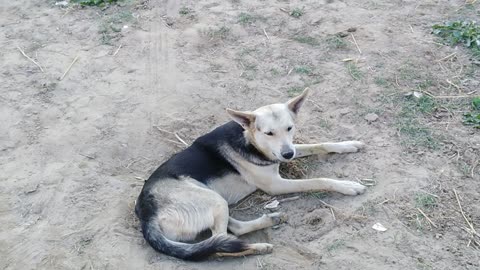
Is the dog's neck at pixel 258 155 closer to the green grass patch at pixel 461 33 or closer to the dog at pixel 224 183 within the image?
the dog at pixel 224 183

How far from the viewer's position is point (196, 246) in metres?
4.30

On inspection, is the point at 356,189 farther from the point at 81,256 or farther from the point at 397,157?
the point at 81,256

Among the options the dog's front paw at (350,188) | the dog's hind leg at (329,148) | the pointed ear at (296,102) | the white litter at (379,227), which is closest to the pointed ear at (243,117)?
the pointed ear at (296,102)

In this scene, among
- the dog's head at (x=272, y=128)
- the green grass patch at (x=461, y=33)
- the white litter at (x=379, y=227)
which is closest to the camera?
the white litter at (x=379, y=227)

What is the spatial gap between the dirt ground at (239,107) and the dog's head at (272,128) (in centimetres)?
51

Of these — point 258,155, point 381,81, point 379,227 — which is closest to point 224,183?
point 258,155

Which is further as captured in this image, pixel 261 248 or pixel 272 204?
pixel 272 204

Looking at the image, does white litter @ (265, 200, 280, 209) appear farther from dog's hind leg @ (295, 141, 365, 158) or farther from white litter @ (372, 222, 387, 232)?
white litter @ (372, 222, 387, 232)

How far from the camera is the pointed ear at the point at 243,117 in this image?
4916mm

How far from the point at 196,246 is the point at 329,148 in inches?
70.2

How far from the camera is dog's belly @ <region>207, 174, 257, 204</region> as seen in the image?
504cm

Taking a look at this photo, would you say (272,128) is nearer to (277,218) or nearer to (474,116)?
(277,218)

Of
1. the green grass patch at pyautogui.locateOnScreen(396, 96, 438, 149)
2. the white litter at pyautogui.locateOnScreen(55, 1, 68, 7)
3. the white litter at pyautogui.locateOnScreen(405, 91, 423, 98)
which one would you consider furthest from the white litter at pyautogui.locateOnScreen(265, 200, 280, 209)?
the white litter at pyautogui.locateOnScreen(55, 1, 68, 7)

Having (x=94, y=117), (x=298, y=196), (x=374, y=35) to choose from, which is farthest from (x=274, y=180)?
(x=374, y=35)
